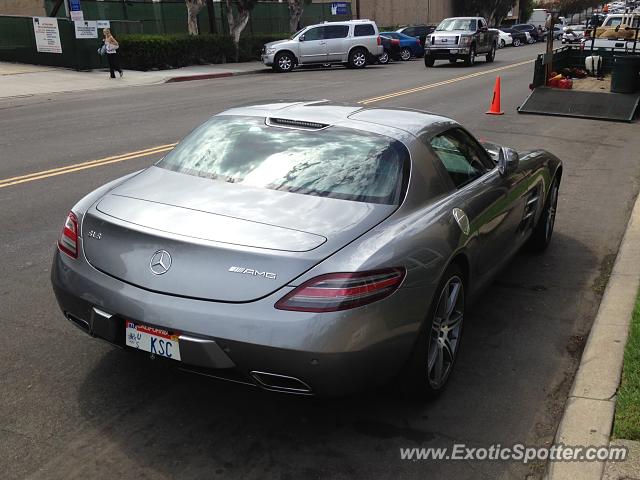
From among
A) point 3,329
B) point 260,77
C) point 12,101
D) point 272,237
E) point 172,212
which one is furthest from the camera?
point 260,77

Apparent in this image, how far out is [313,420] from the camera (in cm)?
350

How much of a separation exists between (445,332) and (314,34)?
2710cm

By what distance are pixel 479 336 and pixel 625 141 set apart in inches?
364

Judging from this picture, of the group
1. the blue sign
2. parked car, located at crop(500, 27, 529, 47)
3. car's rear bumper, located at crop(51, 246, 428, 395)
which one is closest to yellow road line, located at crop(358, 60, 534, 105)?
car's rear bumper, located at crop(51, 246, 428, 395)

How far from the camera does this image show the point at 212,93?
19031mm

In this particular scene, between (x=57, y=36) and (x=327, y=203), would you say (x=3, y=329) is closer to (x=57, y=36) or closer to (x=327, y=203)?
(x=327, y=203)

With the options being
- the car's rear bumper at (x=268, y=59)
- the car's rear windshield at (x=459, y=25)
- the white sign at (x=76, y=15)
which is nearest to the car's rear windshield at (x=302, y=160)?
the white sign at (x=76, y=15)

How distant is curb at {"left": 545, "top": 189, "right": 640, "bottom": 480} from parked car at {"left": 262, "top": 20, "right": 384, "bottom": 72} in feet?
79.3

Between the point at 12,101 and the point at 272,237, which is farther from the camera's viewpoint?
the point at 12,101

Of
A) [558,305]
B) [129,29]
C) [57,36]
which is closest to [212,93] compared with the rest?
[57,36]

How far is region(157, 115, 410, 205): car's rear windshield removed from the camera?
3711 millimetres

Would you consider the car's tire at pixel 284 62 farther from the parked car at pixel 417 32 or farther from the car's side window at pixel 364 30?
the parked car at pixel 417 32

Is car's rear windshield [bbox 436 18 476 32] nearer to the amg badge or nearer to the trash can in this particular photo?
the trash can

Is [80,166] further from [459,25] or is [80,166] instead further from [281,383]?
[459,25]
